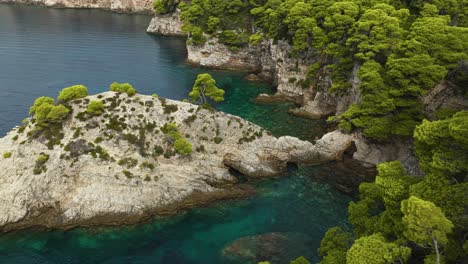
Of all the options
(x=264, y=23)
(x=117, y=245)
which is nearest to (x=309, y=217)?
(x=117, y=245)

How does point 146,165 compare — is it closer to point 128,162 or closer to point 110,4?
point 128,162

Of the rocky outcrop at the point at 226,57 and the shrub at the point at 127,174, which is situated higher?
the rocky outcrop at the point at 226,57

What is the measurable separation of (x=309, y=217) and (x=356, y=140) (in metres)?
17.0

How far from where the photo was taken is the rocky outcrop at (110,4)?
528ft

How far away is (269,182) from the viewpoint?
159 ft

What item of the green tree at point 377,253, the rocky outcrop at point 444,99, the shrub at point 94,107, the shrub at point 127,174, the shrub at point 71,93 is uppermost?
the rocky outcrop at point 444,99

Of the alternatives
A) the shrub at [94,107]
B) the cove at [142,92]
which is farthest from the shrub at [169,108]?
the cove at [142,92]

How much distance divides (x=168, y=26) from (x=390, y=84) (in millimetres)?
97490

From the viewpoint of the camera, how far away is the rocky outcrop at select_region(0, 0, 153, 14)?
161000mm

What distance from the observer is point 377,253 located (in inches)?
834

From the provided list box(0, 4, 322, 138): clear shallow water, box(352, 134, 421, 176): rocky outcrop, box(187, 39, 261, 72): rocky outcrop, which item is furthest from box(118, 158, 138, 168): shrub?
box(187, 39, 261, 72): rocky outcrop

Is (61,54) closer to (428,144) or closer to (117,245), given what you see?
(117,245)

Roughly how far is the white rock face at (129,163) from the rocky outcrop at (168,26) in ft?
282

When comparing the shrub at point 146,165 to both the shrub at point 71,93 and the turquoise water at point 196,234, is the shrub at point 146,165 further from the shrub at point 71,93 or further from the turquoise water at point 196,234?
the shrub at point 71,93
